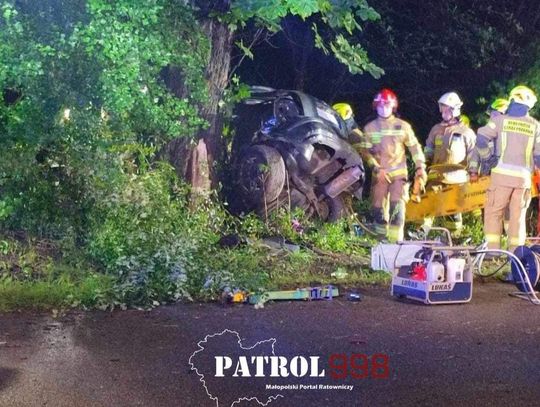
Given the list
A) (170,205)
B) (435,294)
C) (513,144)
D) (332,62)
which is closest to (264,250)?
(170,205)

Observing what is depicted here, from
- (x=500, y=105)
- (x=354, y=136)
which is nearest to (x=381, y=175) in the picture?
(x=354, y=136)

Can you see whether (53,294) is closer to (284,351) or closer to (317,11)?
(284,351)

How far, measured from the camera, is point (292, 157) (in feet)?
36.2

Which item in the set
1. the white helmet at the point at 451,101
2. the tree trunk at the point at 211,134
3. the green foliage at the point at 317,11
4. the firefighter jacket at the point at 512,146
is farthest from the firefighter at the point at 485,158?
the tree trunk at the point at 211,134

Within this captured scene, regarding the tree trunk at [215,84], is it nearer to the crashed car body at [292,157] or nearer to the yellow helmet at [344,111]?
the crashed car body at [292,157]

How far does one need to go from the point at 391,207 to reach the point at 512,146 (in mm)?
1945

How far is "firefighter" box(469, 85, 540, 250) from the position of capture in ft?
33.0

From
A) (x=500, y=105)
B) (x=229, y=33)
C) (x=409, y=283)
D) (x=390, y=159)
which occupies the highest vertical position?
(x=229, y=33)

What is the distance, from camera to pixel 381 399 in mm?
5508

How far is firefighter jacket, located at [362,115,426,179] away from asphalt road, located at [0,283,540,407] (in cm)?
304

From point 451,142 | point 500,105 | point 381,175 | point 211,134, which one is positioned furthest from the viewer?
point 500,105

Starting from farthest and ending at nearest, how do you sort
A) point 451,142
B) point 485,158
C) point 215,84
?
point 451,142 → point 215,84 → point 485,158

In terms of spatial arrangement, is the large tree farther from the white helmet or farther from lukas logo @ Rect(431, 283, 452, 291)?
lukas logo @ Rect(431, 283, 452, 291)

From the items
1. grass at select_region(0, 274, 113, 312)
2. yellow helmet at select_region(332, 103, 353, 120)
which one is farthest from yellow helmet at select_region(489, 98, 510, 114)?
grass at select_region(0, 274, 113, 312)
